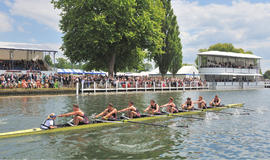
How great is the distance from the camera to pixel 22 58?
44.1 meters

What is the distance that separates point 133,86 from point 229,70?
27.2 metres

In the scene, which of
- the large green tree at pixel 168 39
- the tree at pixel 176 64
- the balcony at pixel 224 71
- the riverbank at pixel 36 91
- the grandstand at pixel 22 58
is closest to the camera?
the riverbank at pixel 36 91

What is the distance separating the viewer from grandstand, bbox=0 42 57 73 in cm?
3872

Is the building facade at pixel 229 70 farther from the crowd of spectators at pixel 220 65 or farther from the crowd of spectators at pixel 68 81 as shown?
the crowd of spectators at pixel 68 81

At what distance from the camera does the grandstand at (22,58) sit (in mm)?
38719

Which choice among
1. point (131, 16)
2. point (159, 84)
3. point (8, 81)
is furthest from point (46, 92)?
point (159, 84)

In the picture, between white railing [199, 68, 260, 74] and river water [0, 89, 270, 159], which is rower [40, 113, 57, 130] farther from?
white railing [199, 68, 260, 74]

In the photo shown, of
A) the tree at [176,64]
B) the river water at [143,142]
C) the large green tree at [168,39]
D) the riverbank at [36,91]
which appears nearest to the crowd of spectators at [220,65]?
the large green tree at [168,39]

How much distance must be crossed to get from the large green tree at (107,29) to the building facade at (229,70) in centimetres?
1848

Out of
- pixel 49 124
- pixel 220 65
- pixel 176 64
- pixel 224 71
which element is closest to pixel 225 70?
pixel 224 71

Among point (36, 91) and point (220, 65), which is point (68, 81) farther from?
point (220, 65)

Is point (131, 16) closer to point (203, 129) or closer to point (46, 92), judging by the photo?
point (46, 92)

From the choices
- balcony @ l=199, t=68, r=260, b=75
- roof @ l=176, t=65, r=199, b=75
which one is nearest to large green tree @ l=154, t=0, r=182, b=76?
balcony @ l=199, t=68, r=260, b=75

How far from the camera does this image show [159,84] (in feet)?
142
